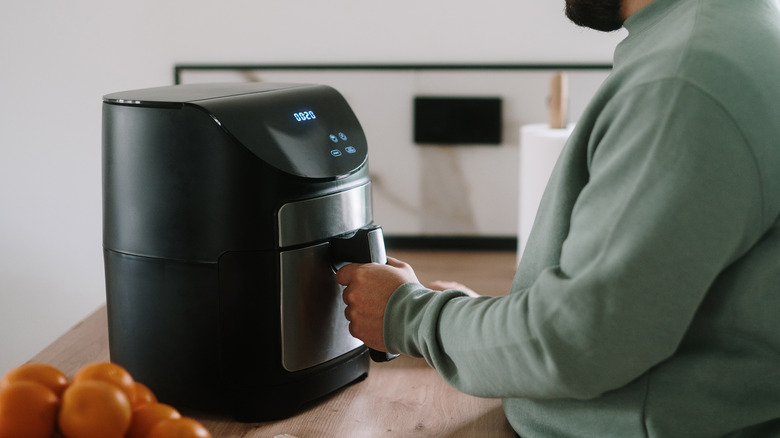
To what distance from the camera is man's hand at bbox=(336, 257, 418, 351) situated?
743 millimetres

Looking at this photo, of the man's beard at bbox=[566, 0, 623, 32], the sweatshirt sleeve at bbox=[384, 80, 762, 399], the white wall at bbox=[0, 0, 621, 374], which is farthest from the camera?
the white wall at bbox=[0, 0, 621, 374]

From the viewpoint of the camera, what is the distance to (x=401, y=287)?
28.8 inches

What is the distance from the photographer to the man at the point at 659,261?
0.52 metres

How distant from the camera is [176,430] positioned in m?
0.55

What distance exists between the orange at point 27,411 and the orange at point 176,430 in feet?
0.23

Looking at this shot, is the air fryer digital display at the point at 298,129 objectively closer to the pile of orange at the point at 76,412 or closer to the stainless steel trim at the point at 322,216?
the stainless steel trim at the point at 322,216

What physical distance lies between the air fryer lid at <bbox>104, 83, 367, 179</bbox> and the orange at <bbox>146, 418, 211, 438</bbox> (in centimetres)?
27

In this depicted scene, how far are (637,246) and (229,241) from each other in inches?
15.4

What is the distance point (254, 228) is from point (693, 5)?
431 millimetres

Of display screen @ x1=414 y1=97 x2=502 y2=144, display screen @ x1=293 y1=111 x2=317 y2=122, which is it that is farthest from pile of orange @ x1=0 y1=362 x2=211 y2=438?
display screen @ x1=414 y1=97 x2=502 y2=144

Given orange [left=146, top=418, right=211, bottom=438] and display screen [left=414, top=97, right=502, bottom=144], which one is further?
display screen [left=414, top=97, right=502, bottom=144]

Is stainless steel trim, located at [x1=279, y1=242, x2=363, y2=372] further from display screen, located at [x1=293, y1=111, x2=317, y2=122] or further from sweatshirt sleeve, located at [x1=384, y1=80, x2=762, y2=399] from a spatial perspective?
sweatshirt sleeve, located at [x1=384, y1=80, x2=762, y2=399]

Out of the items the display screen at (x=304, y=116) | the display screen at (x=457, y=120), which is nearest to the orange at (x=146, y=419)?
the display screen at (x=304, y=116)

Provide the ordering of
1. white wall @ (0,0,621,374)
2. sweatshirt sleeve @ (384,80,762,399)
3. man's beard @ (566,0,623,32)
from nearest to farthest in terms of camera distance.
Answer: sweatshirt sleeve @ (384,80,762,399), man's beard @ (566,0,623,32), white wall @ (0,0,621,374)
